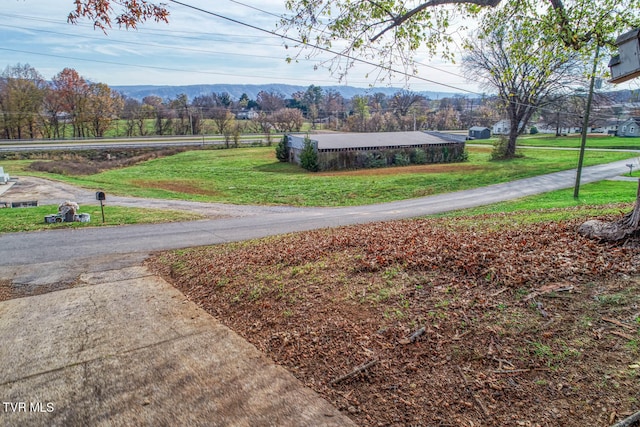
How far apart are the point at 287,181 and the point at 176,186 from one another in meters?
8.06

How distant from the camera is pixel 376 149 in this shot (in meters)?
39.5

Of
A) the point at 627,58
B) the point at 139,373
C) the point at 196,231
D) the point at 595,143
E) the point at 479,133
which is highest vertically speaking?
the point at 479,133

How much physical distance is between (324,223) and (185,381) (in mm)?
11660

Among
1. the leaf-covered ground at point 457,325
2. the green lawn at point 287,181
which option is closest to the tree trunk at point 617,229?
the leaf-covered ground at point 457,325

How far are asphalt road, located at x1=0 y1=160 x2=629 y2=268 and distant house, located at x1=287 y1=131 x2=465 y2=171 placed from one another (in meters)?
15.6

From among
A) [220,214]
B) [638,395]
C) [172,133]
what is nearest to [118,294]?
[638,395]

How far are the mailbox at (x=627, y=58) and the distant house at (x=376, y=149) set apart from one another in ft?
108

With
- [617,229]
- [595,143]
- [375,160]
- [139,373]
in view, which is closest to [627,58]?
[617,229]

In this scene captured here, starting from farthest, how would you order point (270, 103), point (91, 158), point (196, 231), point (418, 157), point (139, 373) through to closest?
point (270, 103) < point (91, 158) < point (418, 157) < point (196, 231) < point (139, 373)

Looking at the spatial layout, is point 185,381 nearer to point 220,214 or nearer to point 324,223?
point 324,223

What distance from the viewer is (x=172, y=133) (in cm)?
7850

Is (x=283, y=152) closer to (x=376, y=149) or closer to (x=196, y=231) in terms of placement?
(x=376, y=149)

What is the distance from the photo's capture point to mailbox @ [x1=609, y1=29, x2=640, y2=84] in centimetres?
389

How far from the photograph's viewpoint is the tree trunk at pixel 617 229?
17.9 ft
